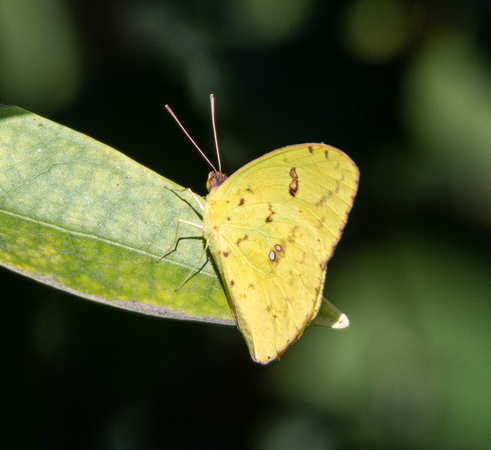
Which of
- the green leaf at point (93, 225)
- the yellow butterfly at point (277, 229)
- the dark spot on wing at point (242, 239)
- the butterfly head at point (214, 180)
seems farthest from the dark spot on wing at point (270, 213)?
the green leaf at point (93, 225)

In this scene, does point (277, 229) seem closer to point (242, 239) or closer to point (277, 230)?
point (277, 230)

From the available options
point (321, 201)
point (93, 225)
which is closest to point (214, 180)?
point (321, 201)

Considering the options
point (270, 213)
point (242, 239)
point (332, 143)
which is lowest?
point (242, 239)

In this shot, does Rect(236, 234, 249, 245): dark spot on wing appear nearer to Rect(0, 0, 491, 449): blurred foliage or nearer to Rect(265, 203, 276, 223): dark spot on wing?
Rect(265, 203, 276, 223): dark spot on wing

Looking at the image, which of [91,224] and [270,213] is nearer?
[91,224]

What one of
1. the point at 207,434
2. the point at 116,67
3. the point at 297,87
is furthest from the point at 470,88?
the point at 207,434

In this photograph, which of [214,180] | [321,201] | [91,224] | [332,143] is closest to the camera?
[91,224]

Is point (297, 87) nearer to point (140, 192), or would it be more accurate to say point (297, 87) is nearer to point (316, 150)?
point (316, 150)
